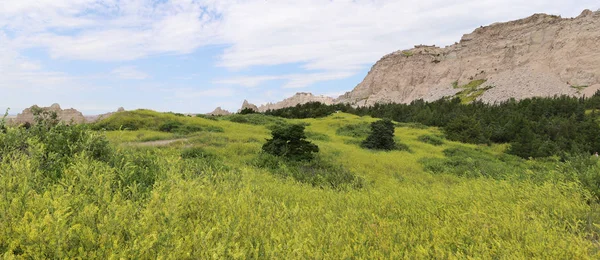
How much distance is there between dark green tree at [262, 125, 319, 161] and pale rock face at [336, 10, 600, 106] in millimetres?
94564

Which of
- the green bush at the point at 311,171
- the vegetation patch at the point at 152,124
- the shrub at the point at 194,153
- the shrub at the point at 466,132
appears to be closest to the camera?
the green bush at the point at 311,171

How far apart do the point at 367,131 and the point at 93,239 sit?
31002mm

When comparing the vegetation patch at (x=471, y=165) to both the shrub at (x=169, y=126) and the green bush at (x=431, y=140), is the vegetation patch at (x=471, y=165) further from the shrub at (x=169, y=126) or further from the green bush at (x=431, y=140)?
the shrub at (x=169, y=126)

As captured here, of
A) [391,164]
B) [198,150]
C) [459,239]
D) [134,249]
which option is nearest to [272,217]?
[134,249]

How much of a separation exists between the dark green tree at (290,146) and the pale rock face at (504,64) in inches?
3723

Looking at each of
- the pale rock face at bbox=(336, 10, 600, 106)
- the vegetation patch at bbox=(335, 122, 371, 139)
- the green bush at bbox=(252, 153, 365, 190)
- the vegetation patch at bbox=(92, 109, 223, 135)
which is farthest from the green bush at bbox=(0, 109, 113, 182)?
the pale rock face at bbox=(336, 10, 600, 106)

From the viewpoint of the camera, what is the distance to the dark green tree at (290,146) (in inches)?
618

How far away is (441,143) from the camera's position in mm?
29047

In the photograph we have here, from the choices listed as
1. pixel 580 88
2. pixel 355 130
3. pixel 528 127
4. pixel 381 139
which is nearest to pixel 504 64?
pixel 580 88

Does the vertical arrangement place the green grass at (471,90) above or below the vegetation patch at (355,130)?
above

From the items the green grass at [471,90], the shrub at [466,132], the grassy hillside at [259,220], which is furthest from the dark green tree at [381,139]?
the green grass at [471,90]

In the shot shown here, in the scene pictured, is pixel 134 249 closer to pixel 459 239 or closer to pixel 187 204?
pixel 187 204

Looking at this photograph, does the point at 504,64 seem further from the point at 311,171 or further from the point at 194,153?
the point at 194,153

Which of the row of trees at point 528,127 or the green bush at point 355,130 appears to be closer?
the row of trees at point 528,127
